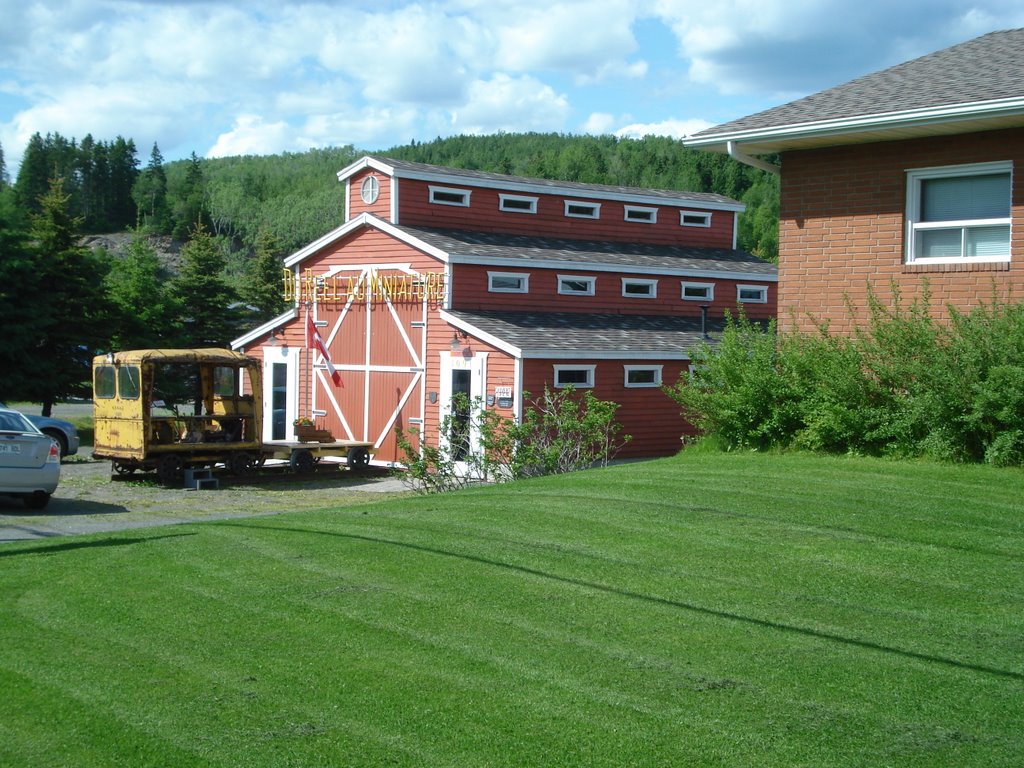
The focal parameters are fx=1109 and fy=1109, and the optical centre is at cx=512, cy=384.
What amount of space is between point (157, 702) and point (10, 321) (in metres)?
32.5

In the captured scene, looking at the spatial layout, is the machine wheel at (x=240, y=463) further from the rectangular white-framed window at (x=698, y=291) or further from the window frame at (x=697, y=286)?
the rectangular white-framed window at (x=698, y=291)

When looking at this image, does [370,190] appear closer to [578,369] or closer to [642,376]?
[578,369]

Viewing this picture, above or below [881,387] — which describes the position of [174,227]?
above

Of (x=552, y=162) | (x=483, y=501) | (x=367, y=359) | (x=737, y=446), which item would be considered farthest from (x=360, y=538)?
(x=552, y=162)

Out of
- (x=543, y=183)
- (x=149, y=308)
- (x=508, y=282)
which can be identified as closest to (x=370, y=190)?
(x=508, y=282)

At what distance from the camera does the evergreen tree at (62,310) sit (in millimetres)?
35281

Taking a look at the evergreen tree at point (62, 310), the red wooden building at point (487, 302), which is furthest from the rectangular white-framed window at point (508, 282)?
the evergreen tree at point (62, 310)

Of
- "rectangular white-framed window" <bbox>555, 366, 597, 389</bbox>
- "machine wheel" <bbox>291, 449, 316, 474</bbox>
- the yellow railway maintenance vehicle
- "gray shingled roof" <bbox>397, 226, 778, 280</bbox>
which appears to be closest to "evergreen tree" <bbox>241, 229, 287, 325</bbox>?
"gray shingled roof" <bbox>397, 226, 778, 280</bbox>

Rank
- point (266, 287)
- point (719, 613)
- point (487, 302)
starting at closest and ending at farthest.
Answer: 1. point (719, 613)
2. point (487, 302)
3. point (266, 287)

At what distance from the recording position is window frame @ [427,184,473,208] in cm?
3069

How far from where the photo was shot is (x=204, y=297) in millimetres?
47250

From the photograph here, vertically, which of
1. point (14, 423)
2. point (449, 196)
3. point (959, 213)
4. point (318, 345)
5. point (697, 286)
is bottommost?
point (14, 423)

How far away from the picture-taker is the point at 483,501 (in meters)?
12.0

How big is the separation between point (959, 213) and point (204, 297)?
38387 mm
